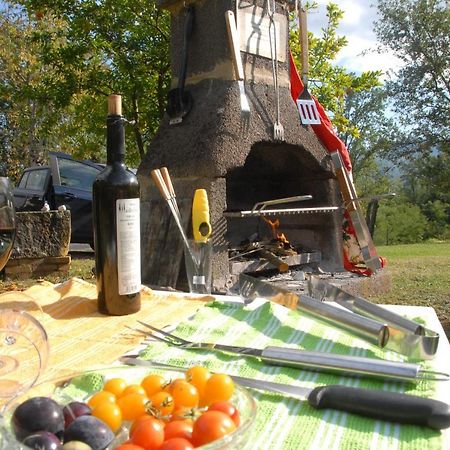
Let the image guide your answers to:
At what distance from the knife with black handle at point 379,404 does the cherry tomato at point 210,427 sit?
14cm

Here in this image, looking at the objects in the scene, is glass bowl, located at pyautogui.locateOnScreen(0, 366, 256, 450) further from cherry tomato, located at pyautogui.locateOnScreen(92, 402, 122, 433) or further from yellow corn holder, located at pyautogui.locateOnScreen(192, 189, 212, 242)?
yellow corn holder, located at pyautogui.locateOnScreen(192, 189, 212, 242)

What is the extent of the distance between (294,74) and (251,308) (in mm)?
3091

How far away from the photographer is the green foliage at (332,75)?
7.23 meters

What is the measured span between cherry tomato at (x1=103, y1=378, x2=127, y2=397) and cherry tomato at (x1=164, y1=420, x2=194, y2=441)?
100mm

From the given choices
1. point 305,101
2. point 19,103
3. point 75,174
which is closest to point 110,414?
point 305,101

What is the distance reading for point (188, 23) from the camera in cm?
338

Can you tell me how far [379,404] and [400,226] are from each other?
25.3 metres

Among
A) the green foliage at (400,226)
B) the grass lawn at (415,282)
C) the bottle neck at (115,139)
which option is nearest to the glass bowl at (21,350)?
the bottle neck at (115,139)

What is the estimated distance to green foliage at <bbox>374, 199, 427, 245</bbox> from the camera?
77.8ft

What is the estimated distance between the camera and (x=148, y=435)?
1.39ft

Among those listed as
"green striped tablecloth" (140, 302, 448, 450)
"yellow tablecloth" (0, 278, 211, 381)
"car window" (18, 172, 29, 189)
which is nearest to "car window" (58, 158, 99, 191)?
"car window" (18, 172, 29, 189)

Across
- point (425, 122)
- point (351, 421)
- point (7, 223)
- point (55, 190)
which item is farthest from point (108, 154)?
point (425, 122)

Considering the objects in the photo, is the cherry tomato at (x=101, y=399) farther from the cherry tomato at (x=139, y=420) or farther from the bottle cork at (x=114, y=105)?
the bottle cork at (x=114, y=105)

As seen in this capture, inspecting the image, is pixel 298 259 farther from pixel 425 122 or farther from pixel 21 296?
pixel 425 122
